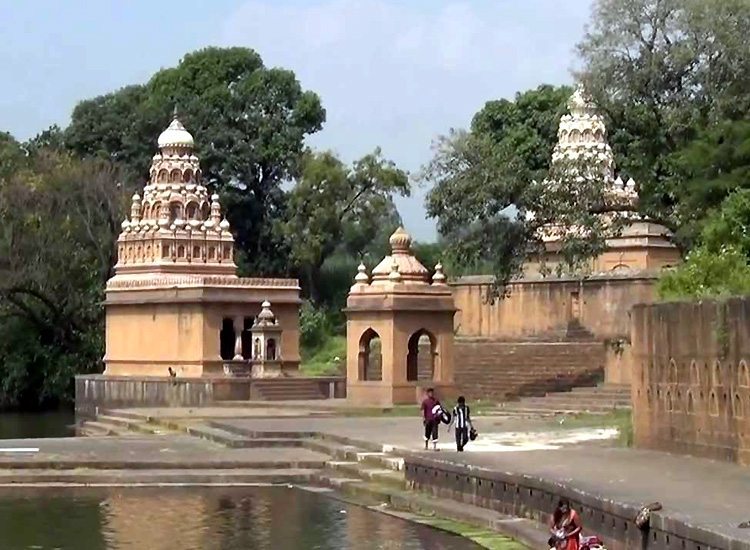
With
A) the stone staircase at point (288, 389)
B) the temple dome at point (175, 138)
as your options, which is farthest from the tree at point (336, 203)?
the stone staircase at point (288, 389)

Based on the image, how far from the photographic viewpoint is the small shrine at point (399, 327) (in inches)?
1475

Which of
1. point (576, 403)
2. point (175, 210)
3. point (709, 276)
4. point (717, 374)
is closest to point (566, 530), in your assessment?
point (717, 374)

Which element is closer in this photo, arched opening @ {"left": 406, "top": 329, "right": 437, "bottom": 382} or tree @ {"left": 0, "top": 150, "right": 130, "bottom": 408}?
arched opening @ {"left": 406, "top": 329, "right": 437, "bottom": 382}

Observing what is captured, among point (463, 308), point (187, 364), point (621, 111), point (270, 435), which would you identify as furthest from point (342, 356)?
point (270, 435)

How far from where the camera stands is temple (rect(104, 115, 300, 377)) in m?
49.8

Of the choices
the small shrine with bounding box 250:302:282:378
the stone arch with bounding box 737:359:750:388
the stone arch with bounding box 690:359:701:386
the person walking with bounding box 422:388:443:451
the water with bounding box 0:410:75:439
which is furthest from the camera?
the small shrine with bounding box 250:302:282:378

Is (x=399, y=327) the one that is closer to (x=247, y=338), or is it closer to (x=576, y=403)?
(x=576, y=403)

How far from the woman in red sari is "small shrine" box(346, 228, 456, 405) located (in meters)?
22.4

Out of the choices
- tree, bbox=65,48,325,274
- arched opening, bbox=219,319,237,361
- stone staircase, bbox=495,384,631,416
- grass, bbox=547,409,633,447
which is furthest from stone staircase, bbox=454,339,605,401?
tree, bbox=65,48,325,274

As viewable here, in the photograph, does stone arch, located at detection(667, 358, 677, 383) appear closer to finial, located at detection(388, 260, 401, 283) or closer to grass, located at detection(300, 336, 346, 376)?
finial, located at detection(388, 260, 401, 283)

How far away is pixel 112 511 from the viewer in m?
21.3

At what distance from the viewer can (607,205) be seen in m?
34.2

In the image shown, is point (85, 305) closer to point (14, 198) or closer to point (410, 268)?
point (14, 198)

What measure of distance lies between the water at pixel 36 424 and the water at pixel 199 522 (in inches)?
727
